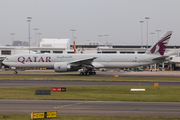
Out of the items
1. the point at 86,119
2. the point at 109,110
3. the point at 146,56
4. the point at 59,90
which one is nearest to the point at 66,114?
the point at 86,119

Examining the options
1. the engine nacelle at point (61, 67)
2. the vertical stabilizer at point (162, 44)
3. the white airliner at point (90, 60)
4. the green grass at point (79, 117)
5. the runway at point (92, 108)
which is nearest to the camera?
the green grass at point (79, 117)

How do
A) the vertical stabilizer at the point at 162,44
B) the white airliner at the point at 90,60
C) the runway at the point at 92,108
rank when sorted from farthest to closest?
the vertical stabilizer at the point at 162,44 < the white airliner at the point at 90,60 < the runway at the point at 92,108

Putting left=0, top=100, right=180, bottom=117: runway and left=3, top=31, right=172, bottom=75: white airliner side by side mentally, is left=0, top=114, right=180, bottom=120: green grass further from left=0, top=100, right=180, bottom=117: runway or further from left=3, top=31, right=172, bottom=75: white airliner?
left=3, top=31, right=172, bottom=75: white airliner

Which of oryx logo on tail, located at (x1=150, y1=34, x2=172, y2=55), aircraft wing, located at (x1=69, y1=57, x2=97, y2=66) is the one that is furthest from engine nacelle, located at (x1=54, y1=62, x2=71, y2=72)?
oryx logo on tail, located at (x1=150, y1=34, x2=172, y2=55)

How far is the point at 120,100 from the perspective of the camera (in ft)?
63.1

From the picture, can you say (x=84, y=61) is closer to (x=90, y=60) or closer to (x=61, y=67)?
(x=90, y=60)

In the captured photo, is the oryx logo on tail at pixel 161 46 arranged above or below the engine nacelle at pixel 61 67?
above

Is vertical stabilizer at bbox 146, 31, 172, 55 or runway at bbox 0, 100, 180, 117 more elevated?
vertical stabilizer at bbox 146, 31, 172, 55

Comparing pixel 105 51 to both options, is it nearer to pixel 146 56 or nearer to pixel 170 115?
pixel 146 56

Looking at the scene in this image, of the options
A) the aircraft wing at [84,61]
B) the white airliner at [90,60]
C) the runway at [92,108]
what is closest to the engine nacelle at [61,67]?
the white airliner at [90,60]

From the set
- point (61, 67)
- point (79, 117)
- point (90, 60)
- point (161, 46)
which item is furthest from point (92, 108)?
point (161, 46)

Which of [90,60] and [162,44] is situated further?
[162,44]

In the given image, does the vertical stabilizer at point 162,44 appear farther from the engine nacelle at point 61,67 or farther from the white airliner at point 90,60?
the engine nacelle at point 61,67

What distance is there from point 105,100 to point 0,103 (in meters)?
8.56
